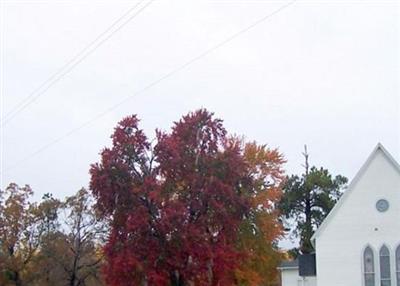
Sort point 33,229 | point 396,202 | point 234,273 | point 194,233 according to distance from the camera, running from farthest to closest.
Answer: point 33,229, point 396,202, point 234,273, point 194,233

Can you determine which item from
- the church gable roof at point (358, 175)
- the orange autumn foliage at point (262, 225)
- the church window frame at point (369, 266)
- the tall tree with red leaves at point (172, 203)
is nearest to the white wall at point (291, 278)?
the orange autumn foliage at point (262, 225)

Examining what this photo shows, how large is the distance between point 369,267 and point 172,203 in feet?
42.2

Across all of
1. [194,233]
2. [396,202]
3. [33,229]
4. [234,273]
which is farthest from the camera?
[33,229]

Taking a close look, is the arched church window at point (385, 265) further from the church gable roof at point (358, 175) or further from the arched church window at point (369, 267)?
the church gable roof at point (358, 175)

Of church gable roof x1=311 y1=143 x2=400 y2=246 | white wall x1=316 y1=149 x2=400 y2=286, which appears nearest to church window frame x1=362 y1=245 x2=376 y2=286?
white wall x1=316 y1=149 x2=400 y2=286

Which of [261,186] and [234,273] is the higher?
[261,186]

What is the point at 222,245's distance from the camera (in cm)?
3259

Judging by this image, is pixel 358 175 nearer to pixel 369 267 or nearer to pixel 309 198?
pixel 369 267

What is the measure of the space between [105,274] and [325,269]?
12.6 metres

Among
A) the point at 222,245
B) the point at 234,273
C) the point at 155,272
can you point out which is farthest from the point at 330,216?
the point at 155,272

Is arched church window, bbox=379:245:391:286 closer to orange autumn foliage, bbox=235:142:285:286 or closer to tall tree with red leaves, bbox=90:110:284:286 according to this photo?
orange autumn foliage, bbox=235:142:285:286

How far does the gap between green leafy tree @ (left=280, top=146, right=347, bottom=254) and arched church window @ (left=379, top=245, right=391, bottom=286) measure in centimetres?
2177

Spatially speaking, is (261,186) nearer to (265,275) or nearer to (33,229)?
(265,275)

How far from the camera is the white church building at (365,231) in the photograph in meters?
39.1
